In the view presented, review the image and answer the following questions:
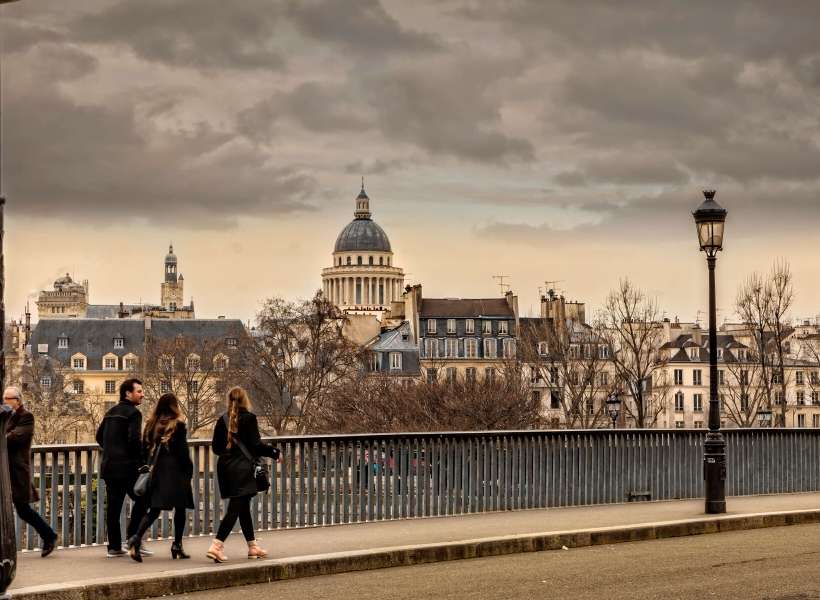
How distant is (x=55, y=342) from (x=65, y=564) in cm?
13814

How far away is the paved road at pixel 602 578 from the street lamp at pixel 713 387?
269 cm

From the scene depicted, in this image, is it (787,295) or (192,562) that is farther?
(787,295)

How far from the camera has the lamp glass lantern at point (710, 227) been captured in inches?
818

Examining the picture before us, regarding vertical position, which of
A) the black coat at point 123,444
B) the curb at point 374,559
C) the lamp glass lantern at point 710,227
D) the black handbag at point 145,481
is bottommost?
the curb at point 374,559

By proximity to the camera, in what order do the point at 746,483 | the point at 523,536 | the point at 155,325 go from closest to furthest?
the point at 523,536 → the point at 746,483 → the point at 155,325

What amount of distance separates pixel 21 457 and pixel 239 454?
2.13 m

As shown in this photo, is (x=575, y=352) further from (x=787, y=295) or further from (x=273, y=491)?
(x=273, y=491)

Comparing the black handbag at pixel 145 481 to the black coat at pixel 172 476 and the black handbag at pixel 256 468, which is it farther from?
the black handbag at pixel 256 468

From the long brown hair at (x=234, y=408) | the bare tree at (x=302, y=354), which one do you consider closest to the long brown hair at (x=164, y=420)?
the long brown hair at (x=234, y=408)

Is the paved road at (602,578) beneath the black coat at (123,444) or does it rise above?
beneath

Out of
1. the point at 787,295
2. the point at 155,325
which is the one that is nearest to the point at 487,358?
the point at 155,325

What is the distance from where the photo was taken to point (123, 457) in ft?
50.0

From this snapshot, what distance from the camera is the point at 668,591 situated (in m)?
13.2

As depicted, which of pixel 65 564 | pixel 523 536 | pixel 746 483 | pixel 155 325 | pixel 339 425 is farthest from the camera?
pixel 155 325
